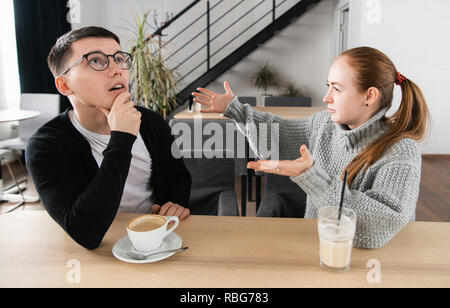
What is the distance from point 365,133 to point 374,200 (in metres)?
0.32

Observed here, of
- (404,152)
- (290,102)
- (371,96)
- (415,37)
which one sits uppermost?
(415,37)

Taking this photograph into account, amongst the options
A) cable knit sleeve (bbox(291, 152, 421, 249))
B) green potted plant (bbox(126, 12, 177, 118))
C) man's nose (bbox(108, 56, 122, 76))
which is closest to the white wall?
green potted plant (bbox(126, 12, 177, 118))

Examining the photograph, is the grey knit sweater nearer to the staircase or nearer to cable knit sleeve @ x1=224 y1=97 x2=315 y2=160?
cable knit sleeve @ x1=224 y1=97 x2=315 y2=160

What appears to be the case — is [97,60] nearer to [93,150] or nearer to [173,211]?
[93,150]

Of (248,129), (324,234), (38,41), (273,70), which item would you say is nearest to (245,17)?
(273,70)

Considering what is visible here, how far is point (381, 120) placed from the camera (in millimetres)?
1186

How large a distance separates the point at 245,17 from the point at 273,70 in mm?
985

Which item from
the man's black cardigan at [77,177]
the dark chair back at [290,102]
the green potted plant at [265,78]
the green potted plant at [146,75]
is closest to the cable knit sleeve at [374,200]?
the man's black cardigan at [77,177]

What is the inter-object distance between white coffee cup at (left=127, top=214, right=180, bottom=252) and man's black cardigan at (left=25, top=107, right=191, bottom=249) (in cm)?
9

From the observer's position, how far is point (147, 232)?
846 mm

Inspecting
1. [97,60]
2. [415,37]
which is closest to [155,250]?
[97,60]

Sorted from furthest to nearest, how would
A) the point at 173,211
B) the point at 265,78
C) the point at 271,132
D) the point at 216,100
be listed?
the point at 265,78, the point at 271,132, the point at 216,100, the point at 173,211

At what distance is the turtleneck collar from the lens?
3.76ft

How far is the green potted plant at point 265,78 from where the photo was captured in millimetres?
5824
